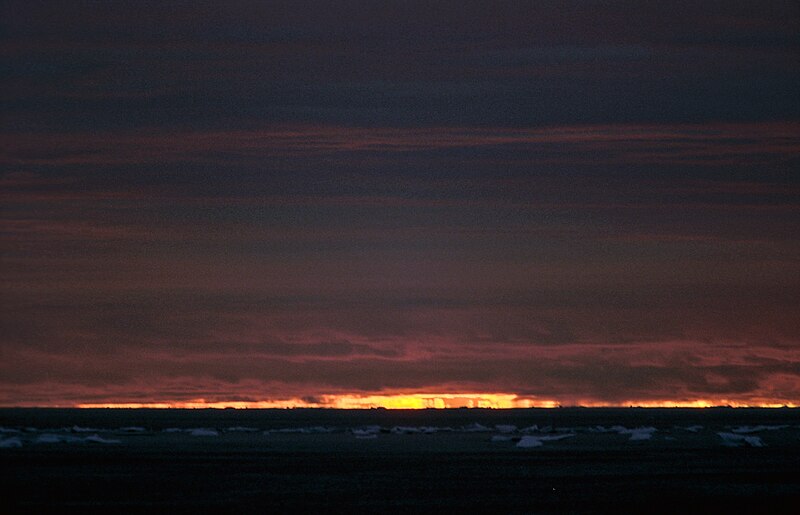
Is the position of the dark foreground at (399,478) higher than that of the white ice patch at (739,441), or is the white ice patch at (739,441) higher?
the white ice patch at (739,441)

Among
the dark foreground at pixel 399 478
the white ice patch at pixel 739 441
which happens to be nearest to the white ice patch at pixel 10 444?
the dark foreground at pixel 399 478

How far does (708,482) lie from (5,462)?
22864 mm

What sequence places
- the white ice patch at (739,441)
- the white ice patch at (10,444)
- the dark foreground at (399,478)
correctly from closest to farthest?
the dark foreground at (399,478), the white ice patch at (10,444), the white ice patch at (739,441)

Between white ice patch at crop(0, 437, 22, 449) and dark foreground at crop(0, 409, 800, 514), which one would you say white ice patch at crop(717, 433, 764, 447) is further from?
white ice patch at crop(0, 437, 22, 449)

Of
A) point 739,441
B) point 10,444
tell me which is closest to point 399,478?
point 10,444

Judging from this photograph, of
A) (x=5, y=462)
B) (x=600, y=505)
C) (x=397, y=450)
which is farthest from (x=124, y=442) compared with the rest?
(x=600, y=505)

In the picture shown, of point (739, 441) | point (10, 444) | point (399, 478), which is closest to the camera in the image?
point (399, 478)

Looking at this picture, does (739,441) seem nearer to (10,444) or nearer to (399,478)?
(399,478)

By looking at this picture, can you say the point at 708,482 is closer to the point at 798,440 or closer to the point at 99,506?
the point at 99,506

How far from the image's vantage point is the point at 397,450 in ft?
182

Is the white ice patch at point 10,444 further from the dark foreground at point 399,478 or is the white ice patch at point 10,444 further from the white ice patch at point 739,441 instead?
A: the white ice patch at point 739,441

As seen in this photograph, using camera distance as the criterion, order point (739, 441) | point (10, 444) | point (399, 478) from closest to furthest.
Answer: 1. point (399, 478)
2. point (10, 444)
3. point (739, 441)

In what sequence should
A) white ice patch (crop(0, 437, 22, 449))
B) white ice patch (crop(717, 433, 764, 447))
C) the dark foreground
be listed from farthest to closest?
white ice patch (crop(717, 433, 764, 447)), white ice patch (crop(0, 437, 22, 449)), the dark foreground

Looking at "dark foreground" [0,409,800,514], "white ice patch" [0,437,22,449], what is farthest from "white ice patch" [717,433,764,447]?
"white ice patch" [0,437,22,449]
